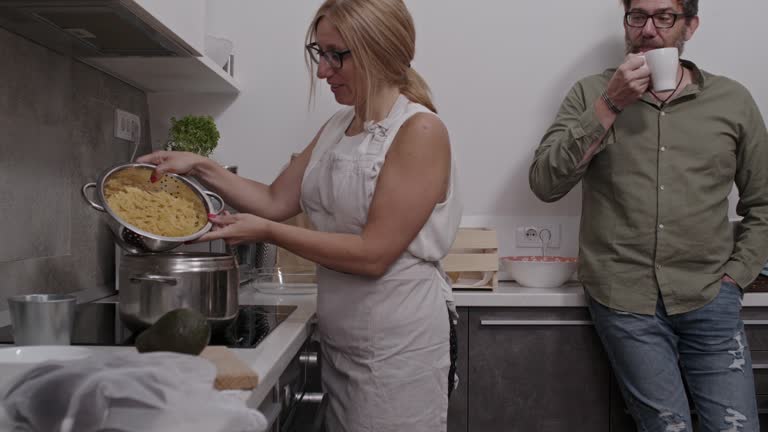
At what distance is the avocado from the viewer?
0.90 meters

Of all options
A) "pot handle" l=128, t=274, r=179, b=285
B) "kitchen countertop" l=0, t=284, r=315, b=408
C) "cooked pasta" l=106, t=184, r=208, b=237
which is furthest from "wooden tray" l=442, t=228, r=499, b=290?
"pot handle" l=128, t=274, r=179, b=285

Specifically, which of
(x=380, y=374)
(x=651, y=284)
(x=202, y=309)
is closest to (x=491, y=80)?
(x=651, y=284)

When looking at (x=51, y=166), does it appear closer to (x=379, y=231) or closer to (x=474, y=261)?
(x=379, y=231)

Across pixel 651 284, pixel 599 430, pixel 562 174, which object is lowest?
pixel 599 430

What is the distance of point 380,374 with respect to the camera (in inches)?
55.4

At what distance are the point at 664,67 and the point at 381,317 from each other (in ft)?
3.06

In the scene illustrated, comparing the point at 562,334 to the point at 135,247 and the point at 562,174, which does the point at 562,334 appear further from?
the point at 135,247

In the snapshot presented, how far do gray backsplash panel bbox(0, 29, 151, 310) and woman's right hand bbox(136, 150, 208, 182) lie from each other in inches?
11.0

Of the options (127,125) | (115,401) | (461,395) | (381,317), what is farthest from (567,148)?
(115,401)

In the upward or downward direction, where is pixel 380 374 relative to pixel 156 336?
downward

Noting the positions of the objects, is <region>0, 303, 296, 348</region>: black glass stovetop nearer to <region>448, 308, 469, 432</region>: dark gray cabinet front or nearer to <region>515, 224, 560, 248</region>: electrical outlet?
<region>448, 308, 469, 432</region>: dark gray cabinet front

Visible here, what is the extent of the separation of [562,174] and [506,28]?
0.67 m

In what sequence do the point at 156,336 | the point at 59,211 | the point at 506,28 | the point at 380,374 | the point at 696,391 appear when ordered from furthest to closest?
the point at 506,28 → the point at 696,391 → the point at 59,211 → the point at 380,374 → the point at 156,336

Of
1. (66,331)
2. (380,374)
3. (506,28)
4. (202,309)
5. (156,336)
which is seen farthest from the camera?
(506,28)
